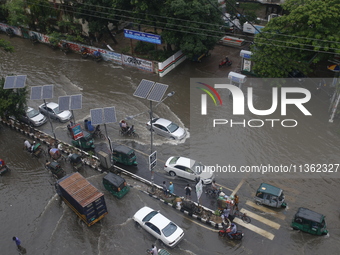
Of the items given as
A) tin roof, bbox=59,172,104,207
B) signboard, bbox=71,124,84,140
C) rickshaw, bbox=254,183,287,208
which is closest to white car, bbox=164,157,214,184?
rickshaw, bbox=254,183,287,208

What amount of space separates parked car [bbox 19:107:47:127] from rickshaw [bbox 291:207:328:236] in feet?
70.3

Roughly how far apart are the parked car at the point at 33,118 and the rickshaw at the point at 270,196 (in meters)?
19.0

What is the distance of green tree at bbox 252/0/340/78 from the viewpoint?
2519 centimetres

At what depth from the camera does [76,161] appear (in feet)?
73.8

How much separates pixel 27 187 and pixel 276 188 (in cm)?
1619

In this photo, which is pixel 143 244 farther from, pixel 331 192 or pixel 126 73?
pixel 126 73

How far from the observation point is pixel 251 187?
2067 cm

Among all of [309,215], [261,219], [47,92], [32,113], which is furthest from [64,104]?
[309,215]

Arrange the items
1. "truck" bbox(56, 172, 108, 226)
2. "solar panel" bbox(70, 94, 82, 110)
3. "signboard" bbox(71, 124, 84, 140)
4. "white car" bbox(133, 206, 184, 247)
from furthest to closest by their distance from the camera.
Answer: "solar panel" bbox(70, 94, 82, 110), "signboard" bbox(71, 124, 84, 140), "truck" bbox(56, 172, 108, 226), "white car" bbox(133, 206, 184, 247)

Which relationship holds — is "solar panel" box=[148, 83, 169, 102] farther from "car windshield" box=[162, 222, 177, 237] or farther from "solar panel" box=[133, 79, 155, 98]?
"car windshield" box=[162, 222, 177, 237]

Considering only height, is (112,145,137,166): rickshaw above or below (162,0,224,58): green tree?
below

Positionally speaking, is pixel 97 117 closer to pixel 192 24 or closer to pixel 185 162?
pixel 185 162

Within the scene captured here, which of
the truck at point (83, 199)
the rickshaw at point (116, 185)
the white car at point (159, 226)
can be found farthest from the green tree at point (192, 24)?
the white car at point (159, 226)

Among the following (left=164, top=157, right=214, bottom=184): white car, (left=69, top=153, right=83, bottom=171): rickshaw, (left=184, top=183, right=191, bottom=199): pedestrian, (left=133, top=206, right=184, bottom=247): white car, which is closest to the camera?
(left=133, top=206, right=184, bottom=247): white car
